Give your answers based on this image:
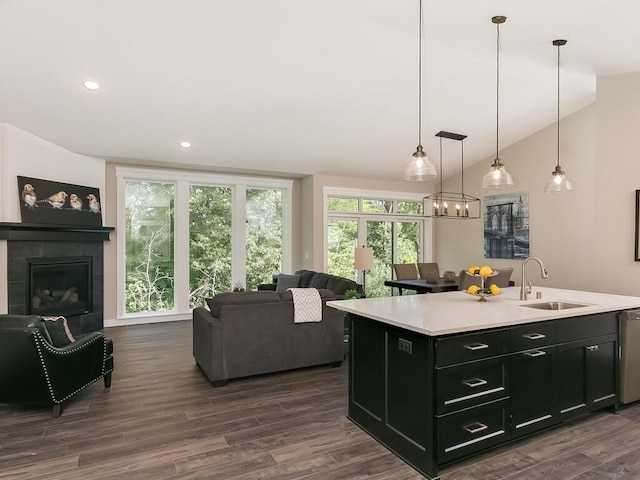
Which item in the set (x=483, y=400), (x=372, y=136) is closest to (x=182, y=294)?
(x=372, y=136)

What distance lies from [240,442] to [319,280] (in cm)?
359

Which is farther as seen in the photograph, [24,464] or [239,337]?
[239,337]

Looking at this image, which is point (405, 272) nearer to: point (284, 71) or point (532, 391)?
point (284, 71)

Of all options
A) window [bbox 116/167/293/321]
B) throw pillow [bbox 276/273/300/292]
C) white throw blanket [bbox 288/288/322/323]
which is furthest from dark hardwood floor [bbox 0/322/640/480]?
window [bbox 116/167/293/321]

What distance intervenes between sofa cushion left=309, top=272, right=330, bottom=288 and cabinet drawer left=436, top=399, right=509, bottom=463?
359 cm

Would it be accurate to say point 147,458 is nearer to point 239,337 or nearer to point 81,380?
point 81,380

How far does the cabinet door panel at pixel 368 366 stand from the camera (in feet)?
9.23

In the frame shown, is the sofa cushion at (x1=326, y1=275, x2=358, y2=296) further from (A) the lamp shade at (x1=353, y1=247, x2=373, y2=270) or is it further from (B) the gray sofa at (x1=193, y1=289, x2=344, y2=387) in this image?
(B) the gray sofa at (x1=193, y1=289, x2=344, y2=387)

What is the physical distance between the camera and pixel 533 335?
2770 mm

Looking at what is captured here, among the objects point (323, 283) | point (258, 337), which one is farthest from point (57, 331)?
point (323, 283)

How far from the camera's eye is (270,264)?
317 inches

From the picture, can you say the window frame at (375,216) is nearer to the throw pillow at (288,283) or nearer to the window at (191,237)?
the window at (191,237)

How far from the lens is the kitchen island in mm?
2420

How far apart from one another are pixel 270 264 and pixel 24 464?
18.6ft
